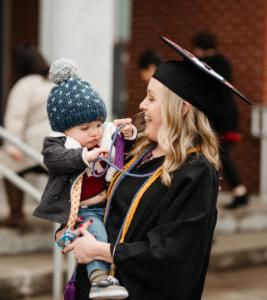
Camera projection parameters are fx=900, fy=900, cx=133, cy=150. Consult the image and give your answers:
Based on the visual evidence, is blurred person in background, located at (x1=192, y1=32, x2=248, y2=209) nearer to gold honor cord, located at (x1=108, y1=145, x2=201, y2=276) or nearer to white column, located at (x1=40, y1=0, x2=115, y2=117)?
white column, located at (x1=40, y1=0, x2=115, y2=117)

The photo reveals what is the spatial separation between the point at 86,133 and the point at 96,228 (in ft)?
1.23

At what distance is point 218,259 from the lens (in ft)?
27.5

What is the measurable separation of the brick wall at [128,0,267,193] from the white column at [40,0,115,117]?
3424mm

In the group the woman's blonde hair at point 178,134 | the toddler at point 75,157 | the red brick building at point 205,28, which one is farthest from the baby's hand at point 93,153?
the red brick building at point 205,28

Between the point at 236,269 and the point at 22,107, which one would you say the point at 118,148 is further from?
the point at 236,269

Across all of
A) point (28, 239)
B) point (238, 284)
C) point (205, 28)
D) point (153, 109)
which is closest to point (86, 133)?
point (153, 109)

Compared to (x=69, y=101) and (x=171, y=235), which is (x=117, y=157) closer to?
(x=69, y=101)

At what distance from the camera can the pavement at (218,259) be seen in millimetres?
6914

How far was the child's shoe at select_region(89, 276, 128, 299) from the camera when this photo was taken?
3.26 metres

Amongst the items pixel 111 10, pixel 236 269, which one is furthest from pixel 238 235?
pixel 111 10

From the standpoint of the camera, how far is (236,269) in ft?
28.2

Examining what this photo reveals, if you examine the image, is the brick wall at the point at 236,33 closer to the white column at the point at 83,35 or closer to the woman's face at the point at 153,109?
the white column at the point at 83,35

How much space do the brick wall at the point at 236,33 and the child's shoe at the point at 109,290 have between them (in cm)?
768

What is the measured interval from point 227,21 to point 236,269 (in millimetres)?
3709
